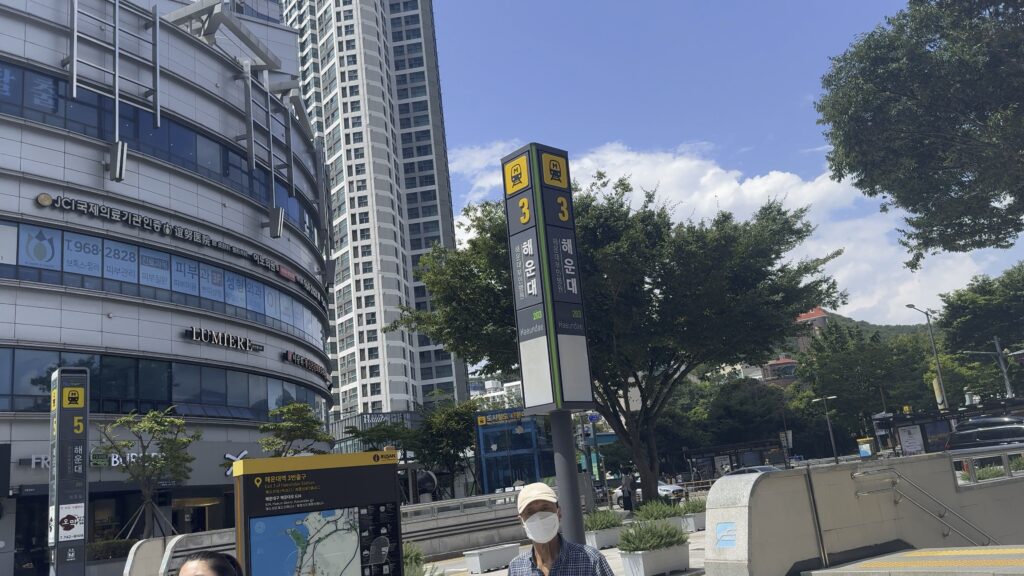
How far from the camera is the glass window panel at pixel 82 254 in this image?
3091 cm

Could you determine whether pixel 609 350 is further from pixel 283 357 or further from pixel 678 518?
pixel 283 357

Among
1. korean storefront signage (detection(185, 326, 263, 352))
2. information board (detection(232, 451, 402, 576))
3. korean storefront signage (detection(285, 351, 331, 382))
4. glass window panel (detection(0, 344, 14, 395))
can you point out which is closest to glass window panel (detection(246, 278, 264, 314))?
korean storefront signage (detection(185, 326, 263, 352))

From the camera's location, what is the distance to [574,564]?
4.06 metres

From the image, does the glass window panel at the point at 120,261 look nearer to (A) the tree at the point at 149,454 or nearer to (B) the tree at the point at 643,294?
(A) the tree at the point at 149,454

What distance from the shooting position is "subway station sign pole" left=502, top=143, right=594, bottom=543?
40.7ft

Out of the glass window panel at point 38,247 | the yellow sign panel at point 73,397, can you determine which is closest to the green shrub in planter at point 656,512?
the yellow sign panel at point 73,397

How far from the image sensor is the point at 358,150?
102750 mm

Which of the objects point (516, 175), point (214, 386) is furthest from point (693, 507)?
point (214, 386)

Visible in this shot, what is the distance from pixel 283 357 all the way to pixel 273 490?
106ft

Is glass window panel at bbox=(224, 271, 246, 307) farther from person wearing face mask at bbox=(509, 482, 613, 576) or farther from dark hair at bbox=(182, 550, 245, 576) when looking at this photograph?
dark hair at bbox=(182, 550, 245, 576)

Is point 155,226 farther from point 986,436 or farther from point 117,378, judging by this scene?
point 986,436

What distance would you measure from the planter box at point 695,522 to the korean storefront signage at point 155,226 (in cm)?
2472

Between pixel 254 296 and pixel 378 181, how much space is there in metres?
64.1

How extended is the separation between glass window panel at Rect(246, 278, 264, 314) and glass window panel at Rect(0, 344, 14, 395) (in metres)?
11.4
